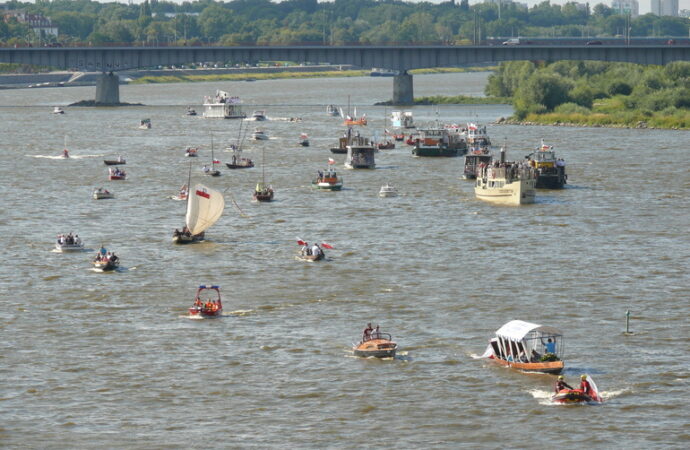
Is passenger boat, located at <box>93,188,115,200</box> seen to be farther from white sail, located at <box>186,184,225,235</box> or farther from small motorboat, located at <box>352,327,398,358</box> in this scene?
small motorboat, located at <box>352,327,398,358</box>

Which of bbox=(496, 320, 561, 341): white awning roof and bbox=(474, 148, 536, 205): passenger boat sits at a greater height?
bbox=(474, 148, 536, 205): passenger boat

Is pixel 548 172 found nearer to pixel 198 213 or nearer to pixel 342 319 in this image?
pixel 198 213

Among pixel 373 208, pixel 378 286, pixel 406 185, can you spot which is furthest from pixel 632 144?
pixel 378 286

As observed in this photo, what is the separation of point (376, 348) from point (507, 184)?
56579mm

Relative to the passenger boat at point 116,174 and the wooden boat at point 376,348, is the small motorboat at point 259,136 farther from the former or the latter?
the wooden boat at point 376,348

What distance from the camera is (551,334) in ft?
193

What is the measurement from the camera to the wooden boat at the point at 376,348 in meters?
59.3

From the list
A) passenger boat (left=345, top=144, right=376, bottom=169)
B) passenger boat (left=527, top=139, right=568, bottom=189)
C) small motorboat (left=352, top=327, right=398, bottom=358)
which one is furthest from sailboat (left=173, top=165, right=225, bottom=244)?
passenger boat (left=345, top=144, right=376, bottom=169)

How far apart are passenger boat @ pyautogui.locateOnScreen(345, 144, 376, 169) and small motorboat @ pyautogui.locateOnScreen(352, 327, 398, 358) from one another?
86.4 meters

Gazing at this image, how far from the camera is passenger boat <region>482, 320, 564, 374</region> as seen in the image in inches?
2228

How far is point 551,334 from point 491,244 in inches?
1285

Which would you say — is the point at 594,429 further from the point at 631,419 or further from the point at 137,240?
the point at 137,240

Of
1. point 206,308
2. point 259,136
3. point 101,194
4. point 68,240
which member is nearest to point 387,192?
point 101,194

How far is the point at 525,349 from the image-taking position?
57.3 meters
